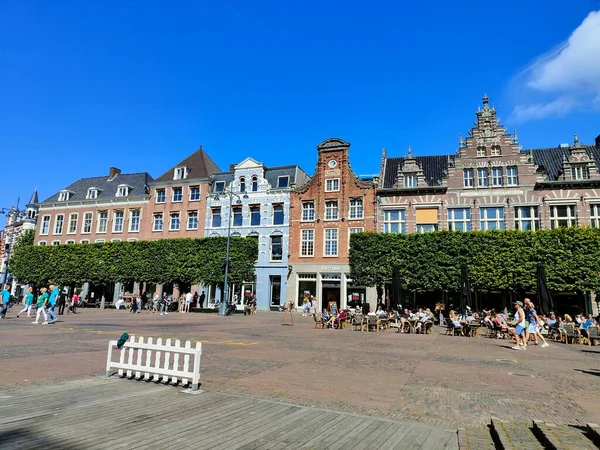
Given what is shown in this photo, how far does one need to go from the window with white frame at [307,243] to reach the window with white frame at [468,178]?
14592 millimetres

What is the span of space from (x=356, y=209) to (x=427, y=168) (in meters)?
7.91

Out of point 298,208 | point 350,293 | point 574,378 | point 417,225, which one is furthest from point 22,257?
point 574,378

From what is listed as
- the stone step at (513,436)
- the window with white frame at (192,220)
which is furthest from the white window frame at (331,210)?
the stone step at (513,436)

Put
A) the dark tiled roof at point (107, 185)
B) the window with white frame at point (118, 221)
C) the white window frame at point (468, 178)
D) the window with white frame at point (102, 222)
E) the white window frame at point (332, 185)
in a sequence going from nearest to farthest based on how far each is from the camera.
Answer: the white window frame at point (468, 178)
the white window frame at point (332, 185)
the window with white frame at point (118, 221)
the window with white frame at point (102, 222)
the dark tiled roof at point (107, 185)

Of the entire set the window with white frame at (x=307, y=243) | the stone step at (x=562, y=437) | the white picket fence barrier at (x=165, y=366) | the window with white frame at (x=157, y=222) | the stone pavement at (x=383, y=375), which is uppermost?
the window with white frame at (x=157, y=222)

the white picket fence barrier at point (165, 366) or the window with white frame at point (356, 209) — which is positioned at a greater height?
the window with white frame at point (356, 209)

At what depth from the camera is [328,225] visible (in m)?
39.0

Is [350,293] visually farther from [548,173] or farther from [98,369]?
[98,369]

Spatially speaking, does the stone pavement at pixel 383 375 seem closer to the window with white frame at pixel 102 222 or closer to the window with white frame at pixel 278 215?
the window with white frame at pixel 278 215

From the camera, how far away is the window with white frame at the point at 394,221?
120 ft

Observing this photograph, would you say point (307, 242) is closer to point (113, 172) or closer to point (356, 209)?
point (356, 209)

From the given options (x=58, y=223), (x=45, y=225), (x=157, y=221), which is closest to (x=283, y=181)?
(x=157, y=221)

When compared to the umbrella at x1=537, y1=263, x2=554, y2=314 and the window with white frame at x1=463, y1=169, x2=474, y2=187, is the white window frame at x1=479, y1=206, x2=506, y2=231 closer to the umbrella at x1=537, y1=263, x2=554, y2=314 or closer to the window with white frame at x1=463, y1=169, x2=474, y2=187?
the window with white frame at x1=463, y1=169, x2=474, y2=187

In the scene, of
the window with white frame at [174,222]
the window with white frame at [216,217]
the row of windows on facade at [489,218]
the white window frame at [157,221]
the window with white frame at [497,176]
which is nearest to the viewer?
the row of windows on facade at [489,218]
